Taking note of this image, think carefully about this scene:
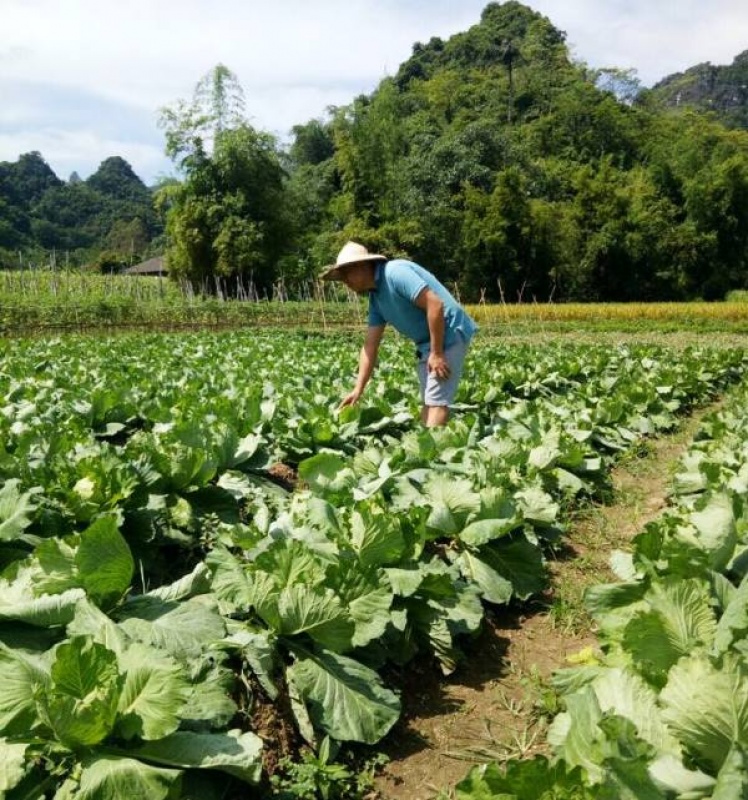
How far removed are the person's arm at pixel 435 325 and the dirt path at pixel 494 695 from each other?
Result: 138cm

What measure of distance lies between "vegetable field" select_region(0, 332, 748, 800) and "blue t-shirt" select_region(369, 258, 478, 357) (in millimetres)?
640

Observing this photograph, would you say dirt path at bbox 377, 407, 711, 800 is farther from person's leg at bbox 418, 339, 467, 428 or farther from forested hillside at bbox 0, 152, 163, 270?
forested hillside at bbox 0, 152, 163, 270

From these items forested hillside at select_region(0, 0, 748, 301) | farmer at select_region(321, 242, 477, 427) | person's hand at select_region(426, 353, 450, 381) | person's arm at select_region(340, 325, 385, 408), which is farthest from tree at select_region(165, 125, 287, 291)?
person's hand at select_region(426, 353, 450, 381)

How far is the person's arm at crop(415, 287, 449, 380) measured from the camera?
168 inches

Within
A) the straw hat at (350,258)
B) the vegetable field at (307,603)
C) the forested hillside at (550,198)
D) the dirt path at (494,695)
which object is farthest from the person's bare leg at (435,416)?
the forested hillside at (550,198)

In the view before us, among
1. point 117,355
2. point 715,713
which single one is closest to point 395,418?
point 715,713

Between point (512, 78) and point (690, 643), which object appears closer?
point (690, 643)

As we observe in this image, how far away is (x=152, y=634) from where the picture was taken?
2.03 m

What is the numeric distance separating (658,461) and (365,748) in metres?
4.65

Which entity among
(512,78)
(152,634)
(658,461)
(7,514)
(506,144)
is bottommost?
(658,461)

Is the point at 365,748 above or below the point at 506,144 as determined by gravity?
below

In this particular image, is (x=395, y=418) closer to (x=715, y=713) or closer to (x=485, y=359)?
(x=715, y=713)

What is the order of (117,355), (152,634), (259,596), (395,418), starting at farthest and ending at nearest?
(117,355) → (395,418) → (259,596) → (152,634)

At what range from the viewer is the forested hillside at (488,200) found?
3678cm
